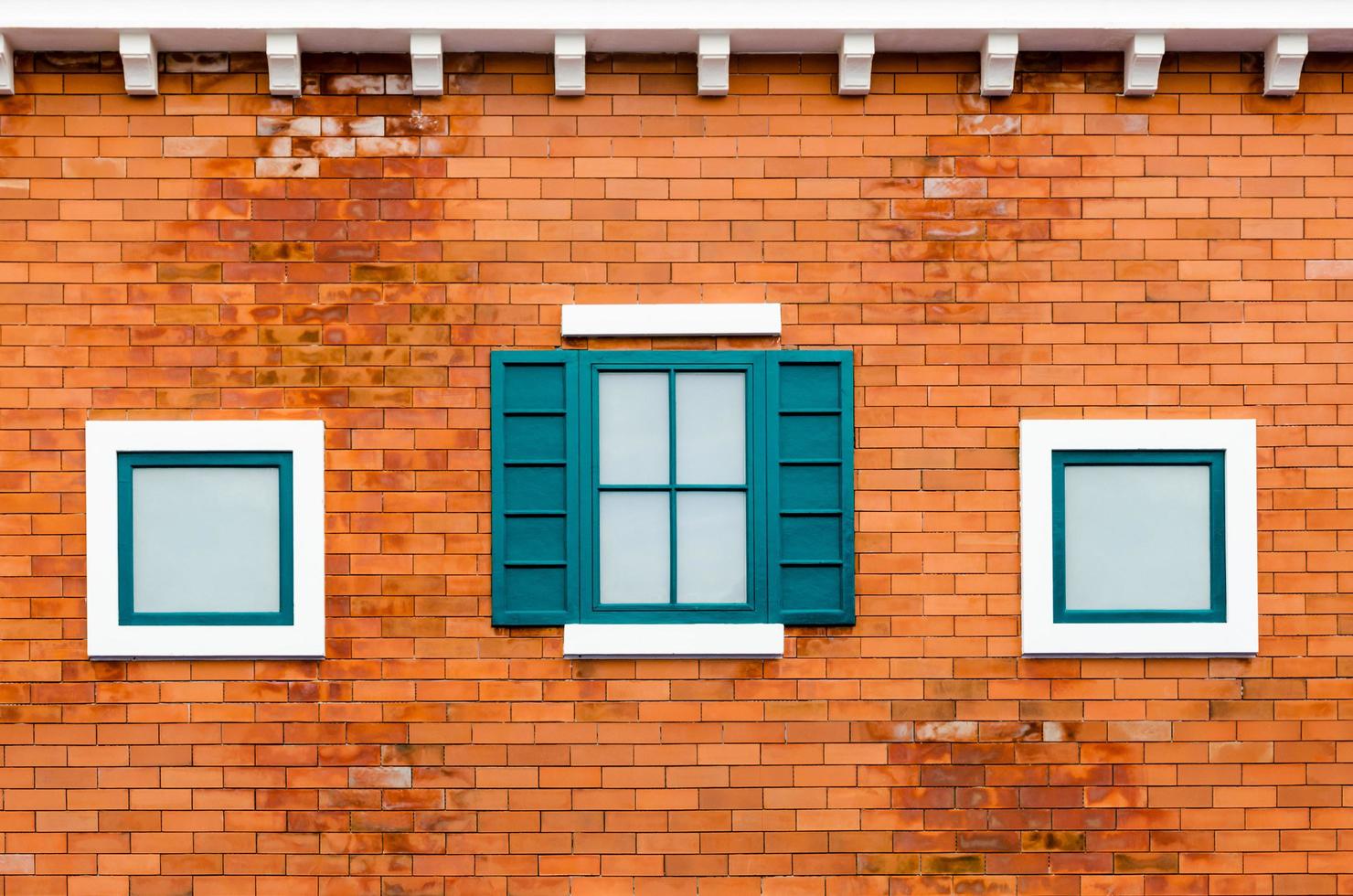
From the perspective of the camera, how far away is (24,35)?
507 cm

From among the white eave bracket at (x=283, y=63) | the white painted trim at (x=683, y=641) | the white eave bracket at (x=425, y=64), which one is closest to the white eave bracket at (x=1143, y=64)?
the white painted trim at (x=683, y=641)

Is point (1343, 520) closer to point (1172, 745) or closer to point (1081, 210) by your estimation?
point (1172, 745)

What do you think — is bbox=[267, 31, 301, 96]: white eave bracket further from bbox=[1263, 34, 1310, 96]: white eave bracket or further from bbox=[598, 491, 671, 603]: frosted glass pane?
bbox=[1263, 34, 1310, 96]: white eave bracket

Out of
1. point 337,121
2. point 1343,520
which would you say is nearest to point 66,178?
point 337,121

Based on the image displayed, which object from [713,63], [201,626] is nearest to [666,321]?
[713,63]

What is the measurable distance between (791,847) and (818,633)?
3.29 ft

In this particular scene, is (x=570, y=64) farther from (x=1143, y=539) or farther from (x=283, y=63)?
(x=1143, y=539)

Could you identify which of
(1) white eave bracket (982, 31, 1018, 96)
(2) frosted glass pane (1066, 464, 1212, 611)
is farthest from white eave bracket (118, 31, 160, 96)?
(2) frosted glass pane (1066, 464, 1212, 611)

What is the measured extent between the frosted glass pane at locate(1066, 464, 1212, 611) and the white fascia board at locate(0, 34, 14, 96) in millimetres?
5306

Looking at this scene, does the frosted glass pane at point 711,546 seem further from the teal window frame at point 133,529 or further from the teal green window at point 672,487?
the teal window frame at point 133,529

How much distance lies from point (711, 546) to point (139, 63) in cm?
344

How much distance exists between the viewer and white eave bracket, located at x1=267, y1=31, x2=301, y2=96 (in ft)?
16.6

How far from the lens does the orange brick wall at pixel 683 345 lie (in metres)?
5.17
